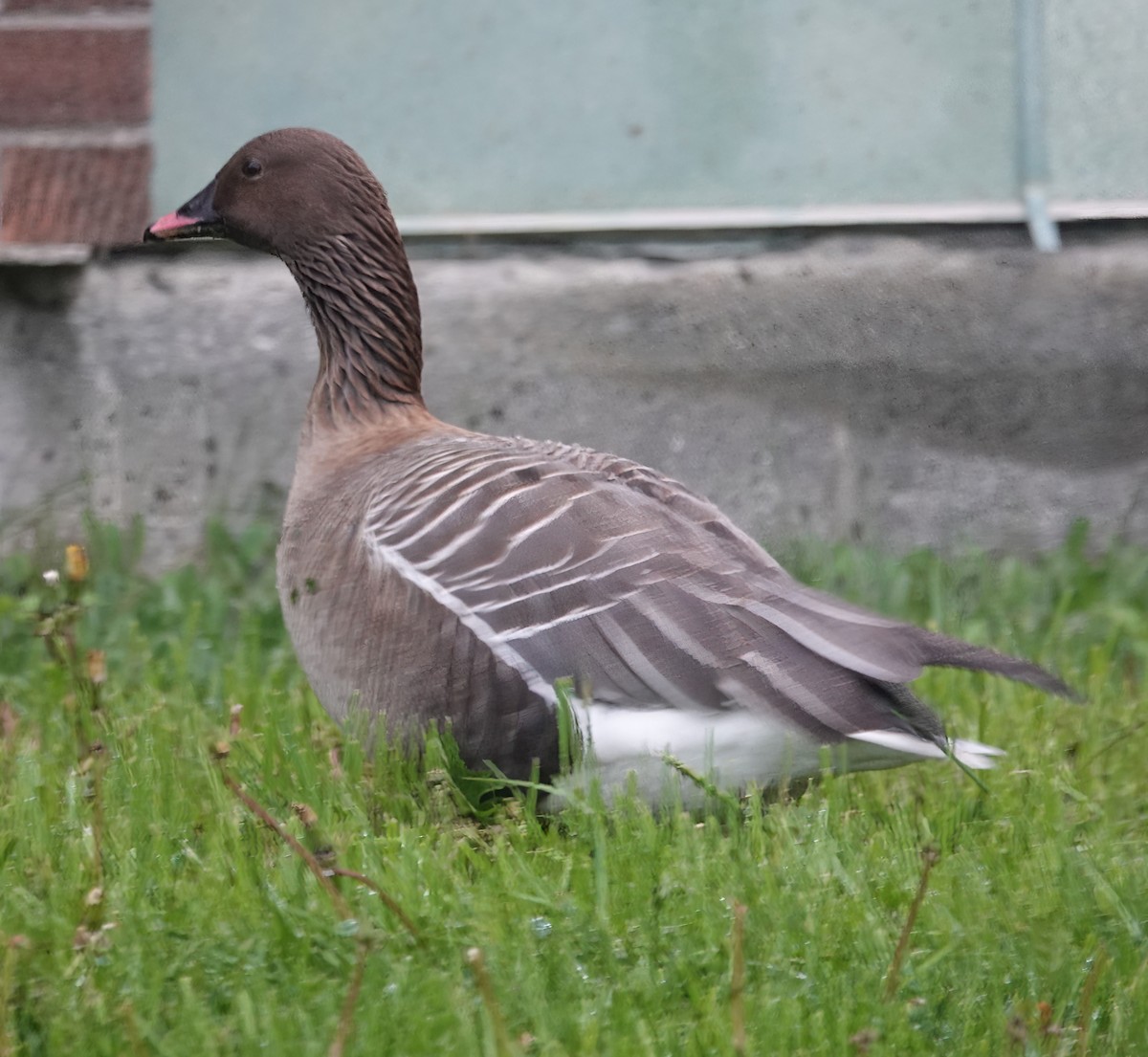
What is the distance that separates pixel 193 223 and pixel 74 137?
1149 millimetres

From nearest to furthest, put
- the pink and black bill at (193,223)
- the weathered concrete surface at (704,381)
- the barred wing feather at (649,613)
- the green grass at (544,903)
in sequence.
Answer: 1. the green grass at (544,903)
2. the barred wing feather at (649,613)
3. the pink and black bill at (193,223)
4. the weathered concrete surface at (704,381)

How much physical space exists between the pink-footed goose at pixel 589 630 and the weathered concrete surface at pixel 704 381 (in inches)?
65.3

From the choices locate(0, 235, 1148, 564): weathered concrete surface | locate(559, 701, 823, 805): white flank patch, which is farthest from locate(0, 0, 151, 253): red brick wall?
locate(559, 701, 823, 805): white flank patch

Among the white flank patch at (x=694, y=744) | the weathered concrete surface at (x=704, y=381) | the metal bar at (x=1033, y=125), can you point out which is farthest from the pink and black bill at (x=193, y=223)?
the metal bar at (x=1033, y=125)

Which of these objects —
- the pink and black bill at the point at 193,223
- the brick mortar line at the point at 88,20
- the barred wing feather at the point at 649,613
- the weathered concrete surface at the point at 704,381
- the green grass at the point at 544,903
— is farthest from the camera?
the weathered concrete surface at the point at 704,381

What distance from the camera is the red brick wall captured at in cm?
504

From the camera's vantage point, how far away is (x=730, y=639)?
2992mm

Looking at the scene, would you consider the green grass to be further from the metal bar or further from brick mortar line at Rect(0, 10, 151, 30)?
brick mortar line at Rect(0, 10, 151, 30)

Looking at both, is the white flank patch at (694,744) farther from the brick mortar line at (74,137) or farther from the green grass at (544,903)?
the brick mortar line at (74,137)

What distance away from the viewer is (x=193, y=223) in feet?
13.8

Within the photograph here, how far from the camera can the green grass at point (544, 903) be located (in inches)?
88.0

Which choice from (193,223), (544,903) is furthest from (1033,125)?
(544,903)

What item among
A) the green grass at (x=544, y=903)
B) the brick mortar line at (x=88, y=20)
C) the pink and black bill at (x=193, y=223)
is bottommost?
the green grass at (x=544, y=903)

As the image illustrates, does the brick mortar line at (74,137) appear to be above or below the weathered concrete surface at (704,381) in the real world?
above
